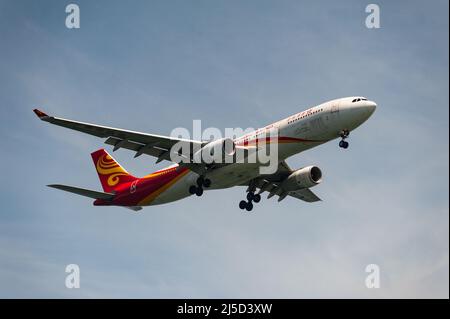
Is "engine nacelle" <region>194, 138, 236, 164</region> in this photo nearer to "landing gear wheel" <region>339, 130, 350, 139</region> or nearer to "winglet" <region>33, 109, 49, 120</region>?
"landing gear wheel" <region>339, 130, 350, 139</region>

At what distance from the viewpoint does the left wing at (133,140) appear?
45.5 m

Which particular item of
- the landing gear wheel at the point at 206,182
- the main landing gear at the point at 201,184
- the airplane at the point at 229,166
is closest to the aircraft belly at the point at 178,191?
the airplane at the point at 229,166

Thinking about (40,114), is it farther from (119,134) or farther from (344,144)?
(344,144)

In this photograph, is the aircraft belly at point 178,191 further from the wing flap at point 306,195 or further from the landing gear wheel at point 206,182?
the wing flap at point 306,195

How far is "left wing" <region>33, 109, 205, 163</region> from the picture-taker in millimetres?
45500

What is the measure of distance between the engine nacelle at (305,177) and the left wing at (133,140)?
334 inches

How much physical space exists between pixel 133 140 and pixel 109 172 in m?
11.4

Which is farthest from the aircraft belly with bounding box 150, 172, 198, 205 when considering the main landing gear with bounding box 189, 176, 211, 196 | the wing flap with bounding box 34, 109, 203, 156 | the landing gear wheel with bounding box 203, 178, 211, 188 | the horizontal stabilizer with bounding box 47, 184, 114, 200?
the horizontal stabilizer with bounding box 47, 184, 114, 200

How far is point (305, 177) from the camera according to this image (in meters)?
51.8

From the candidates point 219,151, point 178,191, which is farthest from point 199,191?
point 219,151

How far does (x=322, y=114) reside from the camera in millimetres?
45281
